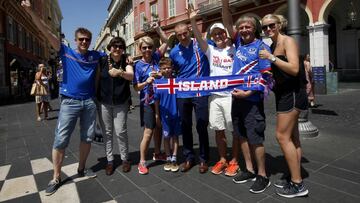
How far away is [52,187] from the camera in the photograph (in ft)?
11.8

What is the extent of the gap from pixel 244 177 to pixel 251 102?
0.89 meters

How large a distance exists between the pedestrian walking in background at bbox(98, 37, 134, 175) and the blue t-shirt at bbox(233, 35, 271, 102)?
1.36 m

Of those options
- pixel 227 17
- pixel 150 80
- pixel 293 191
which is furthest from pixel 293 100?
pixel 150 80

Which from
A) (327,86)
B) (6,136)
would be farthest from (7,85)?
(327,86)

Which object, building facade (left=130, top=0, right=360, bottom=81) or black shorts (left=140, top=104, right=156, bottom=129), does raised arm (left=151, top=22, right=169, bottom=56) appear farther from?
building facade (left=130, top=0, right=360, bottom=81)

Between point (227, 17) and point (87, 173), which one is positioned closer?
point (227, 17)

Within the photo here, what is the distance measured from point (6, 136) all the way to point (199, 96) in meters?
5.69

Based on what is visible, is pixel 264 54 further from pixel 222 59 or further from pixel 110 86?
pixel 110 86

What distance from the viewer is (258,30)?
345cm

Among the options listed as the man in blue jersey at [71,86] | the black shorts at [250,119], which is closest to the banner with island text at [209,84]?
the black shorts at [250,119]

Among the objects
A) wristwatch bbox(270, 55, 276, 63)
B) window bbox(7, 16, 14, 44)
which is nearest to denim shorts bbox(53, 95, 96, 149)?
wristwatch bbox(270, 55, 276, 63)

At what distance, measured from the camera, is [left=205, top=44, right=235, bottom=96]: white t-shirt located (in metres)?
3.75

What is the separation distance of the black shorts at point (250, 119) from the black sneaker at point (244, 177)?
0.44m

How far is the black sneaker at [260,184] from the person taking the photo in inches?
129
